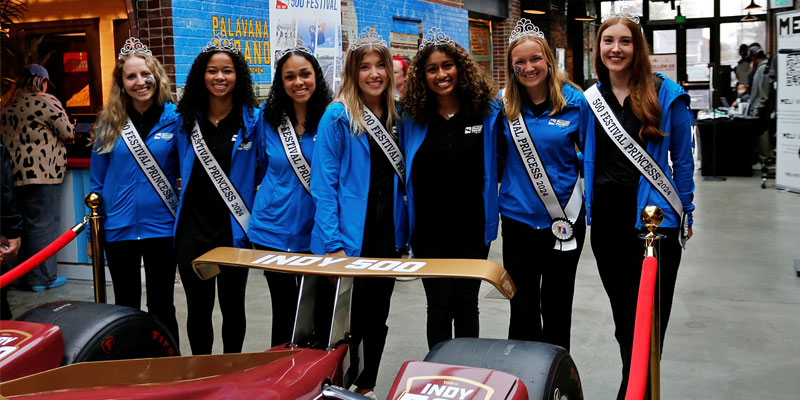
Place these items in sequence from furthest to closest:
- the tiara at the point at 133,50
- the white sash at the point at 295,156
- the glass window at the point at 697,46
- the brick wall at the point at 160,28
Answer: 1. the glass window at the point at 697,46
2. the brick wall at the point at 160,28
3. the tiara at the point at 133,50
4. the white sash at the point at 295,156

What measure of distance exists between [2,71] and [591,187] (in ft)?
18.4

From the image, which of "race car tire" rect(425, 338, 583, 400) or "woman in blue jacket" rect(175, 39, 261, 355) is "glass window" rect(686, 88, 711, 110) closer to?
"woman in blue jacket" rect(175, 39, 261, 355)

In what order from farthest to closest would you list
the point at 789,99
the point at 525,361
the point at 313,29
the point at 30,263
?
the point at 313,29 → the point at 789,99 → the point at 30,263 → the point at 525,361

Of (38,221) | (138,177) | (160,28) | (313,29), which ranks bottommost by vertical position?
(38,221)

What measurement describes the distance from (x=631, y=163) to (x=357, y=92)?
1302mm

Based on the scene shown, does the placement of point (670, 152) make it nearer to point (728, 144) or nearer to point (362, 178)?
point (362, 178)

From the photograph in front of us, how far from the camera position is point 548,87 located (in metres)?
3.78

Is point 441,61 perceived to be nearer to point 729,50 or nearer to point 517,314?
point 517,314

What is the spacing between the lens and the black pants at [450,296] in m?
3.72

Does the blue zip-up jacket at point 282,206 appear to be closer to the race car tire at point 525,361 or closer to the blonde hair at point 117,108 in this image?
the blonde hair at point 117,108

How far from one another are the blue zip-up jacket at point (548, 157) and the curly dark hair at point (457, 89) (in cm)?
17

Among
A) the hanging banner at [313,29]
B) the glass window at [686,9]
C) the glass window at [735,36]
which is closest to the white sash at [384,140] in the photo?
the hanging banner at [313,29]

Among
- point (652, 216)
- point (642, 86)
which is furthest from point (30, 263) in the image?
point (642, 86)

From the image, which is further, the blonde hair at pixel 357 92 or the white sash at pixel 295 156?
the white sash at pixel 295 156
